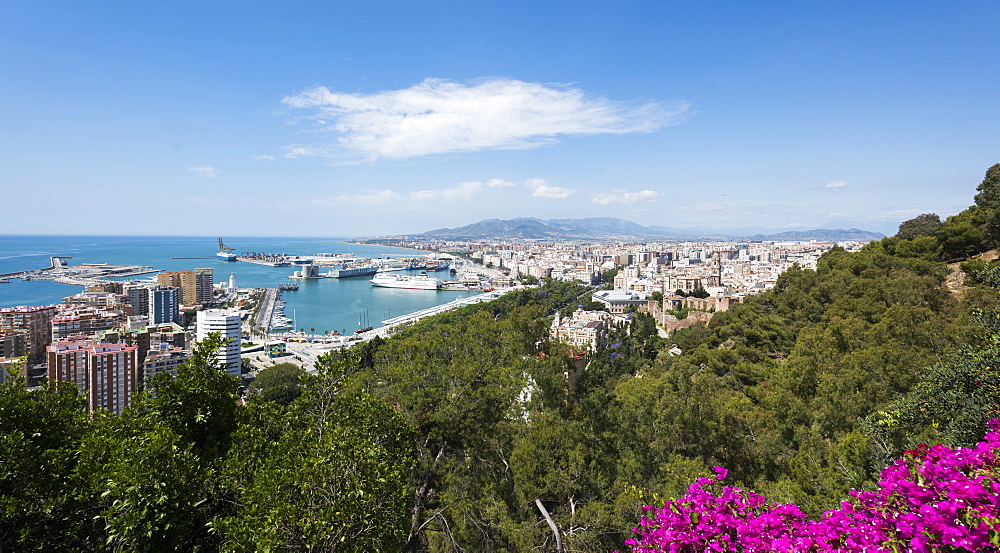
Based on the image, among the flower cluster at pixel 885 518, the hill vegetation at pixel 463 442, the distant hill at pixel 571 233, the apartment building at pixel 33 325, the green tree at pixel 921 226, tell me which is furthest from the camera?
the distant hill at pixel 571 233

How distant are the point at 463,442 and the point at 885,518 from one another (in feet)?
7.43

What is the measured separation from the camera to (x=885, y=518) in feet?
3.76

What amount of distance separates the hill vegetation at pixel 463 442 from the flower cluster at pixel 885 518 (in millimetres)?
244

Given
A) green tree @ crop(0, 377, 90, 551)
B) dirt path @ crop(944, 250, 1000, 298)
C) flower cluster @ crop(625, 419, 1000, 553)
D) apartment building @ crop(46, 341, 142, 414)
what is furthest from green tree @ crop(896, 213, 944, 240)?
apartment building @ crop(46, 341, 142, 414)

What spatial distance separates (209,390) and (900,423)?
351 cm

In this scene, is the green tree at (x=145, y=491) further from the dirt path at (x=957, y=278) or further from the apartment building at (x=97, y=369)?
the apartment building at (x=97, y=369)

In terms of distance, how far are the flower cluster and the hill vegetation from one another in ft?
0.80

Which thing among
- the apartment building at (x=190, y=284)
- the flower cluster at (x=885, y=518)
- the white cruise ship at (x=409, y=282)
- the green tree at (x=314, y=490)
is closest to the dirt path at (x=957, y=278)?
the flower cluster at (x=885, y=518)

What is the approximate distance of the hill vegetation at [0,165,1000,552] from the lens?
1.63 m

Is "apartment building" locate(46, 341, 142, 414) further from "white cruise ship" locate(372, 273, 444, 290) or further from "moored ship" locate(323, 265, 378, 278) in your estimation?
"moored ship" locate(323, 265, 378, 278)

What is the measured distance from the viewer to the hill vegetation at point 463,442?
163 centimetres

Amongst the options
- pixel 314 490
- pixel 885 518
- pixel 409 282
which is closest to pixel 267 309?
pixel 409 282

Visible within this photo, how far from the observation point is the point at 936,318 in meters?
5.23

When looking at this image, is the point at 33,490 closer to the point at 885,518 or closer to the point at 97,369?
the point at 885,518
